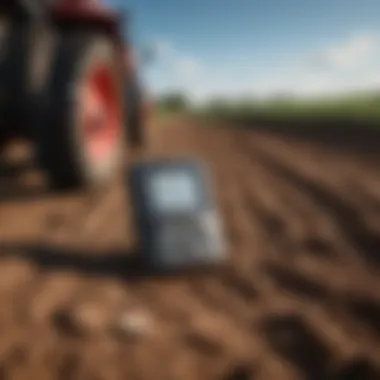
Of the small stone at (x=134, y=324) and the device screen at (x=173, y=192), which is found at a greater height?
the device screen at (x=173, y=192)

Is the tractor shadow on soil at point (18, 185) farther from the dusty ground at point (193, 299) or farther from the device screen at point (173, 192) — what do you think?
the device screen at point (173, 192)

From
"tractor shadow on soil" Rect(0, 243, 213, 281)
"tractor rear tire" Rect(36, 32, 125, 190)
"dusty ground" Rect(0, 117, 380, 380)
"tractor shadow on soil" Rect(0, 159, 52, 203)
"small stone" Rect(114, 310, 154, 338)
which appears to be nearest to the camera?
"dusty ground" Rect(0, 117, 380, 380)

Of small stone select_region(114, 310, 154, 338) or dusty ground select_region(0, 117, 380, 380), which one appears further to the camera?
small stone select_region(114, 310, 154, 338)

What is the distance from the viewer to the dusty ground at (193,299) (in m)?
1.95

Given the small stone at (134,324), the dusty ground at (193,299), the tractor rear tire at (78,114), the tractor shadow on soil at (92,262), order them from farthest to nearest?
1. the tractor rear tire at (78,114)
2. the tractor shadow on soil at (92,262)
3. the small stone at (134,324)
4. the dusty ground at (193,299)

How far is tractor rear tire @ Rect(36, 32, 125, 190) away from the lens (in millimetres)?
3748

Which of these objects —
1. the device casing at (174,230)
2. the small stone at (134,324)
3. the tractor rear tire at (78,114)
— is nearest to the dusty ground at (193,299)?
the small stone at (134,324)

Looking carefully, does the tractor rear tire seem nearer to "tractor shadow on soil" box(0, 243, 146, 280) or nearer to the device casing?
"tractor shadow on soil" box(0, 243, 146, 280)

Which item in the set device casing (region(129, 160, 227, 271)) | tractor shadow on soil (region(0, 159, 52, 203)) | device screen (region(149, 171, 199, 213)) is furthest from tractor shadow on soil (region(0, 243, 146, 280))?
tractor shadow on soil (region(0, 159, 52, 203))

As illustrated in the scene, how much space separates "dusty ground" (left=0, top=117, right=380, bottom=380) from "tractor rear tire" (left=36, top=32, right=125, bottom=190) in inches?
12.5

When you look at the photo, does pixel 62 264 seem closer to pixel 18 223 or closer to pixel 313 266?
pixel 18 223

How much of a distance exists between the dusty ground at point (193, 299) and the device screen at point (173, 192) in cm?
36

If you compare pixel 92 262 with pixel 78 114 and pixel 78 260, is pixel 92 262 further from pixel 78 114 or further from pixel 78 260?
pixel 78 114

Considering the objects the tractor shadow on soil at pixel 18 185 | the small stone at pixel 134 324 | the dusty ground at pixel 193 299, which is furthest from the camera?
the tractor shadow on soil at pixel 18 185
